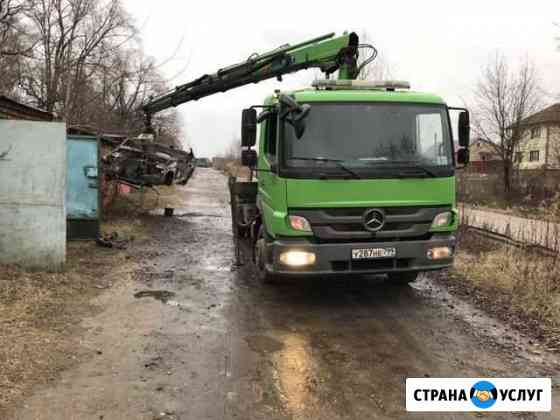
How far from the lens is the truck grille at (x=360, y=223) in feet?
17.7

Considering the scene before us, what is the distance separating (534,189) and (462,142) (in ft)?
70.9

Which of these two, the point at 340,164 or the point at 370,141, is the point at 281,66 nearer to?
the point at 370,141

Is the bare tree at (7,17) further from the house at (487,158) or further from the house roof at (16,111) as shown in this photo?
the house at (487,158)

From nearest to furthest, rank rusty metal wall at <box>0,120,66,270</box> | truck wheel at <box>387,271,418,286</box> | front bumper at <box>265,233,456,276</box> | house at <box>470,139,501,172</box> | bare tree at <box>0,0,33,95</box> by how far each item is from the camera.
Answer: front bumper at <box>265,233,456,276</box> → rusty metal wall at <box>0,120,66,270</box> → truck wheel at <box>387,271,418,286</box> → bare tree at <box>0,0,33,95</box> → house at <box>470,139,501,172</box>

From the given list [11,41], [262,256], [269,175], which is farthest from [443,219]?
[11,41]

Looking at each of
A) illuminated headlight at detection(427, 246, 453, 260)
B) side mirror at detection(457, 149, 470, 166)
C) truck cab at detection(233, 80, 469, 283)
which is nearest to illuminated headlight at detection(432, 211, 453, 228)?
truck cab at detection(233, 80, 469, 283)

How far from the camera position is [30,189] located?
21.9ft

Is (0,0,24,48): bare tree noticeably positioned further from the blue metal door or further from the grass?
the grass

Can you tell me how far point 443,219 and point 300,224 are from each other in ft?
5.52

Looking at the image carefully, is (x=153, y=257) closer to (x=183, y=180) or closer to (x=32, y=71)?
(x=183, y=180)

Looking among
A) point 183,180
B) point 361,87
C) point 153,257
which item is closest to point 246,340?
point 361,87

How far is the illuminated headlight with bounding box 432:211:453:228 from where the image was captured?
5671 mm

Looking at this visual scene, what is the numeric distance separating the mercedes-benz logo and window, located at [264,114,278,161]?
1.30 metres

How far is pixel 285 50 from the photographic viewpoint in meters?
9.58
